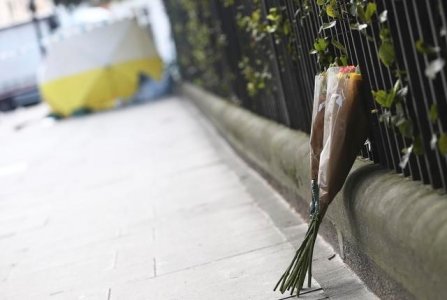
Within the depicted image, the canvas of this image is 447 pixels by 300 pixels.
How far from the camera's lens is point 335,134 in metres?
3.93

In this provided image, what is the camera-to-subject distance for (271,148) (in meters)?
6.55

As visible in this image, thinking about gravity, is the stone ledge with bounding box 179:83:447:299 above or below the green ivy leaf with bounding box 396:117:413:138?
below

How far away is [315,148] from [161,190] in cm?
415

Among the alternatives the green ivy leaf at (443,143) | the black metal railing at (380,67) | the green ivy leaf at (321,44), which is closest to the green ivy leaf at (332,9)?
the black metal railing at (380,67)

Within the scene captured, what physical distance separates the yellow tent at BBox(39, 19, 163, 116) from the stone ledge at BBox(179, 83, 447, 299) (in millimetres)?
16567

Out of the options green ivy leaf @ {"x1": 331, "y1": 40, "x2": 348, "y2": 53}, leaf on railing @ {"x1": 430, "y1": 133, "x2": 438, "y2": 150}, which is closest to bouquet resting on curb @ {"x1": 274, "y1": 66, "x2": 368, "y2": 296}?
green ivy leaf @ {"x1": 331, "y1": 40, "x2": 348, "y2": 53}

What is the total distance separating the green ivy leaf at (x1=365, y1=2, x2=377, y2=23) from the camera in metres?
3.45

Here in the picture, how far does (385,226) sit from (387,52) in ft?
2.16

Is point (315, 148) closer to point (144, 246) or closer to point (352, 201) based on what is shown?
point (352, 201)

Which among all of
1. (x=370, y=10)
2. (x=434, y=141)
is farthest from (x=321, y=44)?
(x=434, y=141)

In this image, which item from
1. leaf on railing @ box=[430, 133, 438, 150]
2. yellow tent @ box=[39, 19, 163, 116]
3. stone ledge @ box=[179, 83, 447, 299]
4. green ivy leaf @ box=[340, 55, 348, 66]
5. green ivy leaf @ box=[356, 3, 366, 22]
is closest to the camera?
stone ledge @ box=[179, 83, 447, 299]

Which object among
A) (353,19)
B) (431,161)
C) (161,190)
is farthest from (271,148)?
(431,161)

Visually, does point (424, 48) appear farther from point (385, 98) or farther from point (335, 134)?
point (335, 134)

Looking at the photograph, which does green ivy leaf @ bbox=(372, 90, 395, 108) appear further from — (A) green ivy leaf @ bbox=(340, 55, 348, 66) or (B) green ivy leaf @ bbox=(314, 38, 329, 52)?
(B) green ivy leaf @ bbox=(314, 38, 329, 52)
